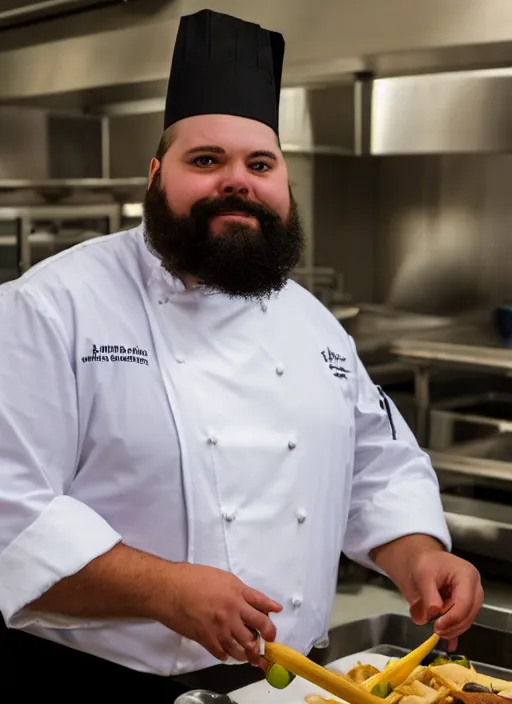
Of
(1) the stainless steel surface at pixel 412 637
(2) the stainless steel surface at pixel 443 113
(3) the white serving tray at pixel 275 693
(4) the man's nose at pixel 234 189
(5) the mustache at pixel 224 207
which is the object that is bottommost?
(1) the stainless steel surface at pixel 412 637

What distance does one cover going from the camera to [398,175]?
1984 mm

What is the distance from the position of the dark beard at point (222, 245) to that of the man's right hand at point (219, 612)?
40cm

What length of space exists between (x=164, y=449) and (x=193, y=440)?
4cm

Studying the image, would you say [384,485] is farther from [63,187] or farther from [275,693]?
[63,187]

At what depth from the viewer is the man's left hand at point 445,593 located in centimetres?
119

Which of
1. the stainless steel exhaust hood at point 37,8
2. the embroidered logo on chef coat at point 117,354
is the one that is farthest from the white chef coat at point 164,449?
the stainless steel exhaust hood at point 37,8

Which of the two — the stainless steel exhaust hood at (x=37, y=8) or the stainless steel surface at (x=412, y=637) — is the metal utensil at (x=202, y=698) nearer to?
the stainless steel surface at (x=412, y=637)

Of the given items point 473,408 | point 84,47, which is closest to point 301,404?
point 473,408

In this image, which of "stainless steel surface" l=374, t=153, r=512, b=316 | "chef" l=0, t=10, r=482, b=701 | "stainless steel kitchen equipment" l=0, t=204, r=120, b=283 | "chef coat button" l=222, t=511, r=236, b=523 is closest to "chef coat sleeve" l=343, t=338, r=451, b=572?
"chef" l=0, t=10, r=482, b=701

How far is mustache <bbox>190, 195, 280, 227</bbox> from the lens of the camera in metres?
1.27

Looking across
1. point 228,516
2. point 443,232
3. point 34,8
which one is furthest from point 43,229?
point 228,516

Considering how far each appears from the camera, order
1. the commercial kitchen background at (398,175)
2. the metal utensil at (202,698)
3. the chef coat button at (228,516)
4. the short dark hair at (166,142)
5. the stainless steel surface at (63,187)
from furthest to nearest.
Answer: the stainless steel surface at (63,187), the commercial kitchen background at (398,175), the short dark hair at (166,142), the chef coat button at (228,516), the metal utensil at (202,698)

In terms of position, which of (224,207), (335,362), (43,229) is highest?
(224,207)

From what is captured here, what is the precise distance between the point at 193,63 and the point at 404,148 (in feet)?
2.28
